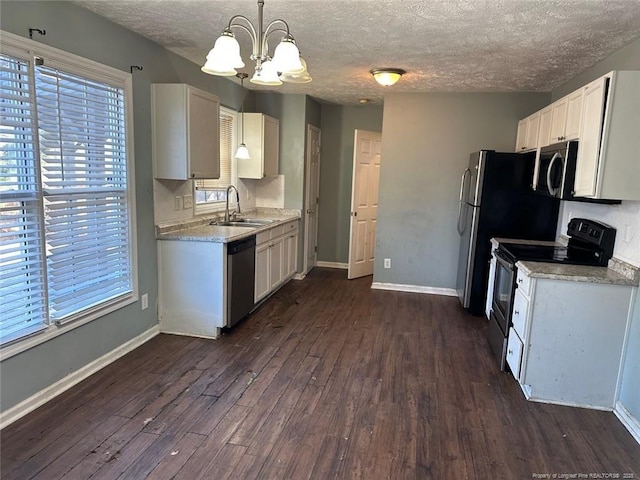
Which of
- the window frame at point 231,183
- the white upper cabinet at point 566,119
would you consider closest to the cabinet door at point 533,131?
the white upper cabinet at point 566,119

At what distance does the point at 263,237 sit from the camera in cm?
432

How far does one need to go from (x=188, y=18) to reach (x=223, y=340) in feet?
7.95

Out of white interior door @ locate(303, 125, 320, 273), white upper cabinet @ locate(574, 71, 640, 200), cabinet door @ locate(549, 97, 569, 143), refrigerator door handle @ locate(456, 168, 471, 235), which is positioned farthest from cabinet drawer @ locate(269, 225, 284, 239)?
white upper cabinet @ locate(574, 71, 640, 200)

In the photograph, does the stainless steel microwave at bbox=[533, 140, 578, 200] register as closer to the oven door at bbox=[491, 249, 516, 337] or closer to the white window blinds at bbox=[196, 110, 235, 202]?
the oven door at bbox=[491, 249, 516, 337]

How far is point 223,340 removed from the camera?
357 centimetres

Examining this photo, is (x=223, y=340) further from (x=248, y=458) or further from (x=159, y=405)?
(x=248, y=458)

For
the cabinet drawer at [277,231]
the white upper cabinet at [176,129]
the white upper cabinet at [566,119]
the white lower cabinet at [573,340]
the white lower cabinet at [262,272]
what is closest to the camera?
the white lower cabinet at [573,340]

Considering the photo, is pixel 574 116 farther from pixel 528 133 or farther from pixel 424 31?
pixel 528 133

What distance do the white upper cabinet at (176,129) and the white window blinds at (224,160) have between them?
108 centimetres

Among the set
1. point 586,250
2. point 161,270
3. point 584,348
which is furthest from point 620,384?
point 161,270

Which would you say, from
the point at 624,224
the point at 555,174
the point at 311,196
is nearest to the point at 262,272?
the point at 311,196

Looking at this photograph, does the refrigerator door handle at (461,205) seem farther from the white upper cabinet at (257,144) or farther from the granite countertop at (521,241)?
the white upper cabinet at (257,144)

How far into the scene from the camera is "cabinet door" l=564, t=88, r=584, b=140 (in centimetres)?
283

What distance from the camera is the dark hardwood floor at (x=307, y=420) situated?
2070mm
